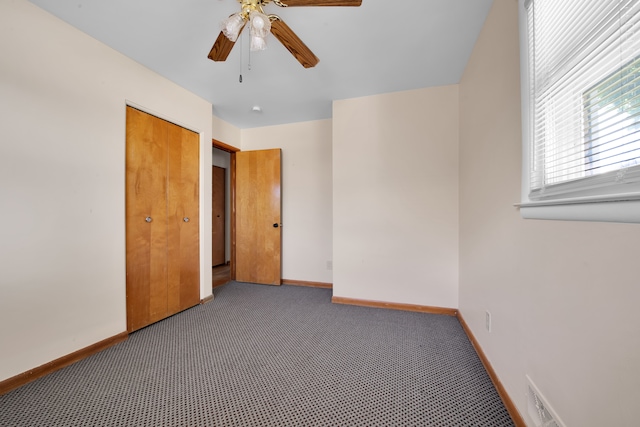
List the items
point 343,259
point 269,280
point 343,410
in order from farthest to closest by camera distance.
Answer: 1. point 269,280
2. point 343,259
3. point 343,410

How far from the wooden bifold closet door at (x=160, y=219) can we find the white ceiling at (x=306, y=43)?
24.0 inches

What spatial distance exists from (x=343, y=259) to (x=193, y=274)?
1.82m

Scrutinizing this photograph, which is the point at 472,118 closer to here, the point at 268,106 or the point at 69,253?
the point at 268,106

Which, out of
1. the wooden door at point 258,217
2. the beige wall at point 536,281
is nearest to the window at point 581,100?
the beige wall at point 536,281

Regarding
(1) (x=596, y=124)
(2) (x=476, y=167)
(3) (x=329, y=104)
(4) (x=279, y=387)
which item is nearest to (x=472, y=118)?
(2) (x=476, y=167)

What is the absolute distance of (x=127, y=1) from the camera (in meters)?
1.53

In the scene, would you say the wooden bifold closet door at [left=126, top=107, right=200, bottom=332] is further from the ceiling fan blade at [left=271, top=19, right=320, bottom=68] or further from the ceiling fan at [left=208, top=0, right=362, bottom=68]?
the ceiling fan blade at [left=271, top=19, right=320, bottom=68]

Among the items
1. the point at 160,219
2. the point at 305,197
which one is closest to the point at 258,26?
the point at 160,219

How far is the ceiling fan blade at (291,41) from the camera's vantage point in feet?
4.58

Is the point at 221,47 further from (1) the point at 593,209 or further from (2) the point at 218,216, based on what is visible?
(2) the point at 218,216

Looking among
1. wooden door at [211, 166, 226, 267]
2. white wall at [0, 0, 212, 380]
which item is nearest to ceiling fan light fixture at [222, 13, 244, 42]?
white wall at [0, 0, 212, 380]

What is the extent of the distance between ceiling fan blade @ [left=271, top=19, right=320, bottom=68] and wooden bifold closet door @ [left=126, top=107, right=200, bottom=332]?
1.64 m

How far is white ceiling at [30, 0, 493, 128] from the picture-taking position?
1.57 m

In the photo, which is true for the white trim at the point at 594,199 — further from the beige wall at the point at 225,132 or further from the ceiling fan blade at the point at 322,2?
the beige wall at the point at 225,132
